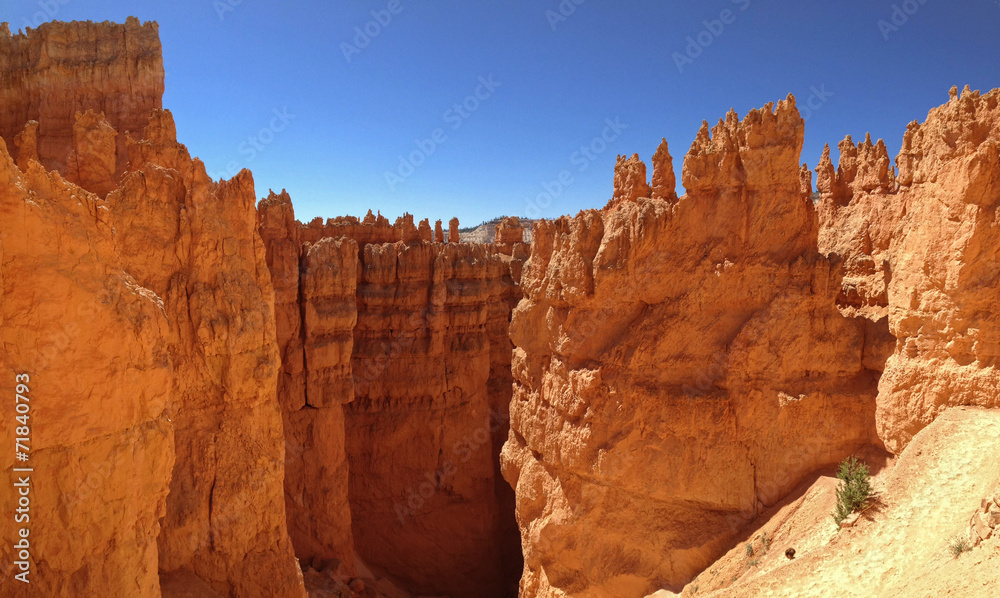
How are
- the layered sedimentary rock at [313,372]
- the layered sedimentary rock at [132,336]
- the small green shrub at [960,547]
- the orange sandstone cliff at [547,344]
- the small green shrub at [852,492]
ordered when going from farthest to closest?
the layered sedimentary rock at [313,372] → the small green shrub at [852,492] → the small green shrub at [960,547] → the orange sandstone cliff at [547,344] → the layered sedimentary rock at [132,336]

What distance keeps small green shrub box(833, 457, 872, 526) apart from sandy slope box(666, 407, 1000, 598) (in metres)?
0.21

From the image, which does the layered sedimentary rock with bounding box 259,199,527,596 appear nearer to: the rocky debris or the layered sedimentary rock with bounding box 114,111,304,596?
the layered sedimentary rock with bounding box 114,111,304,596

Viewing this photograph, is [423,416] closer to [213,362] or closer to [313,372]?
[313,372]

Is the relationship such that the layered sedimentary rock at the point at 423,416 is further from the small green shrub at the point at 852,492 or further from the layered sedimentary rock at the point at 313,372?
the small green shrub at the point at 852,492

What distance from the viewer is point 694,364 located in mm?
12047

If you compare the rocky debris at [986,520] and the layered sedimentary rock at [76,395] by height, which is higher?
the layered sedimentary rock at [76,395]

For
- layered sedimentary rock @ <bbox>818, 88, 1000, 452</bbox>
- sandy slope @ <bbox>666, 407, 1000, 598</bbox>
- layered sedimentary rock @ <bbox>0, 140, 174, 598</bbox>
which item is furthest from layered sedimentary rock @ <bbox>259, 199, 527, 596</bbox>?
layered sedimentary rock @ <bbox>818, 88, 1000, 452</bbox>

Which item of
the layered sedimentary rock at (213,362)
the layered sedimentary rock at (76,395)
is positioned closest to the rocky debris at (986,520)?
the layered sedimentary rock at (76,395)

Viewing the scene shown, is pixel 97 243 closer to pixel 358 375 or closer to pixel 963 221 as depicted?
pixel 963 221

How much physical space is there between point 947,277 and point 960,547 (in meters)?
3.93

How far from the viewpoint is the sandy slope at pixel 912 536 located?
7.25 meters

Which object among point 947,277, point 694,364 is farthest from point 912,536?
point 694,364

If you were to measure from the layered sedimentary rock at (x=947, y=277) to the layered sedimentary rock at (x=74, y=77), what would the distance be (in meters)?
17.0

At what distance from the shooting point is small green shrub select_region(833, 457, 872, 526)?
9.41m
